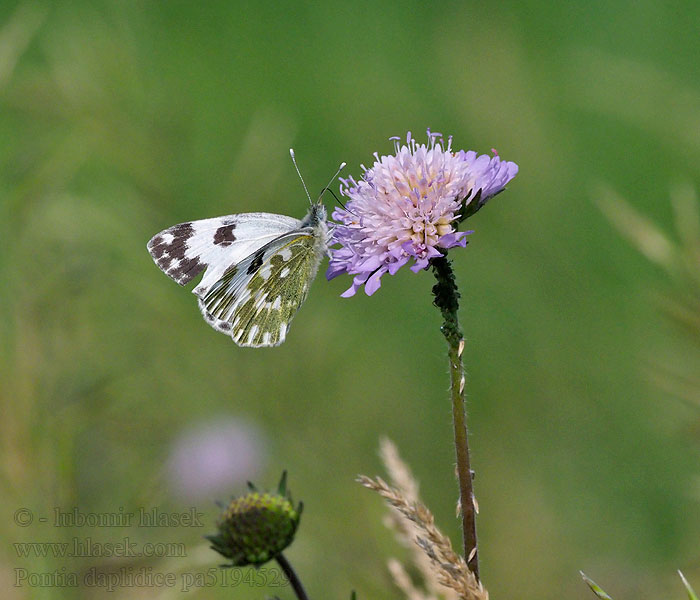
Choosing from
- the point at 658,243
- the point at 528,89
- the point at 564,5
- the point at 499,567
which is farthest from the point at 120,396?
the point at 564,5

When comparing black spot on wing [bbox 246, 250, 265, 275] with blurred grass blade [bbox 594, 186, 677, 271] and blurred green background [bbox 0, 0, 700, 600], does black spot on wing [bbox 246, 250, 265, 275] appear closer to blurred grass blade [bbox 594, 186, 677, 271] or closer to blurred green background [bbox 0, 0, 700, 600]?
blurred green background [bbox 0, 0, 700, 600]

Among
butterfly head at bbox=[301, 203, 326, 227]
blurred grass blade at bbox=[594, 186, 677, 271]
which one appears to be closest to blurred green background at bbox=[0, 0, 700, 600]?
blurred grass blade at bbox=[594, 186, 677, 271]

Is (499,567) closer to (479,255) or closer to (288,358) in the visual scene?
(288,358)

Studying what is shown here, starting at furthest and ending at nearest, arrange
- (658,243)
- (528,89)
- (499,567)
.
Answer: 1. (528,89)
2. (499,567)
3. (658,243)

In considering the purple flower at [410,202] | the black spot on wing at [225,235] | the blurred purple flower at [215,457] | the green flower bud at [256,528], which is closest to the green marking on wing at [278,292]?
the black spot on wing at [225,235]

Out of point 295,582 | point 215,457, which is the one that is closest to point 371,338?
point 215,457

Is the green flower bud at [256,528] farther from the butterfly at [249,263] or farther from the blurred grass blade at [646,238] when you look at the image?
the blurred grass blade at [646,238]

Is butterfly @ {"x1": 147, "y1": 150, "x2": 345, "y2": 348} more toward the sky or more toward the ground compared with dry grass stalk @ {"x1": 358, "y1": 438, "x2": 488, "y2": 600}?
more toward the sky
